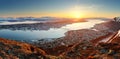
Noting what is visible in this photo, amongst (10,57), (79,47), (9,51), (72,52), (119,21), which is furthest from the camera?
(119,21)

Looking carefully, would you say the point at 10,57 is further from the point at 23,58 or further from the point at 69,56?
the point at 69,56

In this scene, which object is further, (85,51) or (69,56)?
(85,51)

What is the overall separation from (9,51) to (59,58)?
565 centimetres

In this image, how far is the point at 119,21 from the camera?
17175cm

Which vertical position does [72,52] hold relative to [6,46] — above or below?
below

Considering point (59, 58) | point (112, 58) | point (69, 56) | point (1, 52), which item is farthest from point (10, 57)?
point (112, 58)

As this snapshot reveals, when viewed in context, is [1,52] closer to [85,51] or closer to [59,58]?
[59,58]

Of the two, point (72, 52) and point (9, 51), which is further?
point (72, 52)

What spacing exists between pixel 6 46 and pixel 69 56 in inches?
321

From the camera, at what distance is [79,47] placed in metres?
32.7

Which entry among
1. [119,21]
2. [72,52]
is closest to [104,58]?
[72,52]

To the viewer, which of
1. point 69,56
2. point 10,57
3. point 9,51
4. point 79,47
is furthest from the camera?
point 79,47

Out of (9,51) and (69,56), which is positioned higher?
(9,51)

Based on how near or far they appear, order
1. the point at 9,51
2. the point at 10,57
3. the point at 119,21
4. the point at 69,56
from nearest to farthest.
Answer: the point at 10,57, the point at 9,51, the point at 69,56, the point at 119,21
